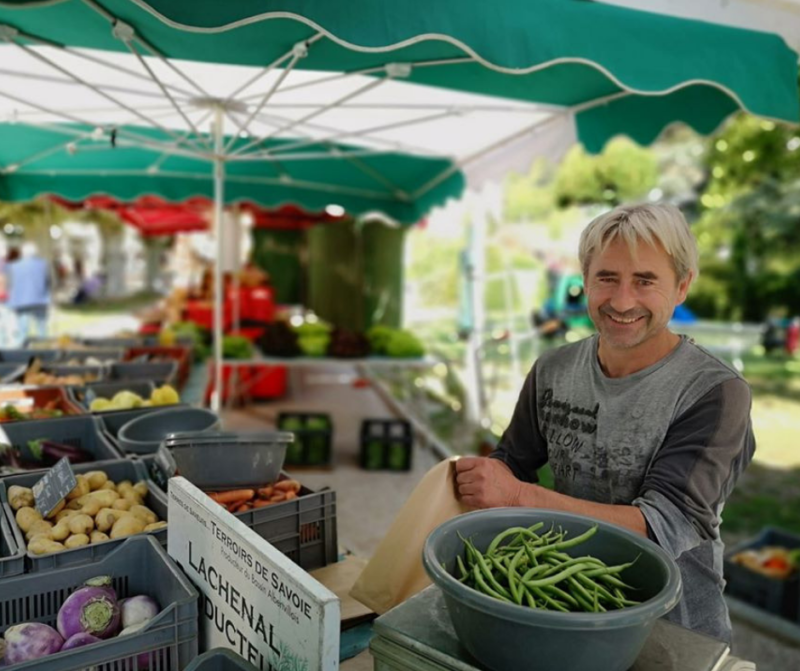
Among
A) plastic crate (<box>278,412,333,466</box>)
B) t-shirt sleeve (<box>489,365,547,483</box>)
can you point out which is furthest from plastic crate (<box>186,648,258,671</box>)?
plastic crate (<box>278,412,333,466</box>)

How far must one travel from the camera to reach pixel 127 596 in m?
1.70

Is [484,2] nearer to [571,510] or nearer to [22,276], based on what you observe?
[571,510]

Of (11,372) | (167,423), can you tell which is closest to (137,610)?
(167,423)

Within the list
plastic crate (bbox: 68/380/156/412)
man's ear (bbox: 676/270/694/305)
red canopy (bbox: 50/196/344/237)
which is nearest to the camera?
man's ear (bbox: 676/270/694/305)

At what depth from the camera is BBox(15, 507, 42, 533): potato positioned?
6.41 feet

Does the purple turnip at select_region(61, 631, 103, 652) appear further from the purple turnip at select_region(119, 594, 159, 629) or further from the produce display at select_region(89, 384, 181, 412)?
the produce display at select_region(89, 384, 181, 412)

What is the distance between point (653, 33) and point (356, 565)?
2.35 metres

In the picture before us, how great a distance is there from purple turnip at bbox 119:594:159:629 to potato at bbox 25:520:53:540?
0.48m

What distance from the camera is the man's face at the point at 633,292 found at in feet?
5.71

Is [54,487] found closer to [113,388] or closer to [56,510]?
[56,510]

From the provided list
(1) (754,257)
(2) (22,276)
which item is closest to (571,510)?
(2) (22,276)

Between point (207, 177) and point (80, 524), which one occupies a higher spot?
point (207, 177)

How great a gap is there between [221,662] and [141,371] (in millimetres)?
3623

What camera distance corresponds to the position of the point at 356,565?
83.8 inches
